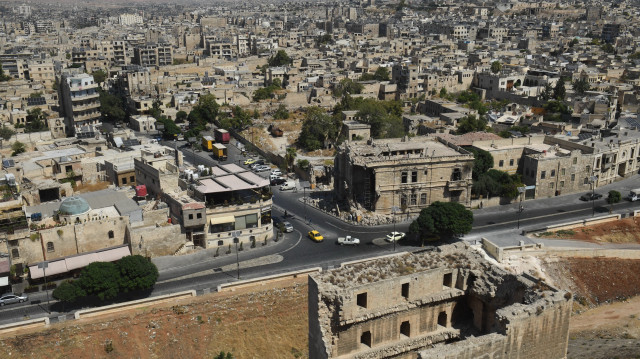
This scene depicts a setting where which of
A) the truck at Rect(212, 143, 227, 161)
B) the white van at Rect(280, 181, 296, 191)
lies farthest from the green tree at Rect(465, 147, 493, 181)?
the truck at Rect(212, 143, 227, 161)

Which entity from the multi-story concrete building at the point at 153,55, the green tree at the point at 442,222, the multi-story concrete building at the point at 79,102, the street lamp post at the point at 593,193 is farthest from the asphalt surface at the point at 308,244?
the multi-story concrete building at the point at 153,55

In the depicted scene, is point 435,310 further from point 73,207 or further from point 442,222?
point 73,207

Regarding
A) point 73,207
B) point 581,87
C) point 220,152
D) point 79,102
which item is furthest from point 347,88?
point 73,207

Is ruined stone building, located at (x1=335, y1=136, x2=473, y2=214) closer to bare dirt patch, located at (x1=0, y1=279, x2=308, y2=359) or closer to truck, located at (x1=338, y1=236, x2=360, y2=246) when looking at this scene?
truck, located at (x1=338, y1=236, x2=360, y2=246)

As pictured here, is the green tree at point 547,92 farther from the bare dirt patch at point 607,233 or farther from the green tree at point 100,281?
the green tree at point 100,281

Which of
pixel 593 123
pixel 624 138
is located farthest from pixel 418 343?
pixel 593 123

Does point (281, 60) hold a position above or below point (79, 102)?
above

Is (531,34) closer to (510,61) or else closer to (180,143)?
(510,61)
